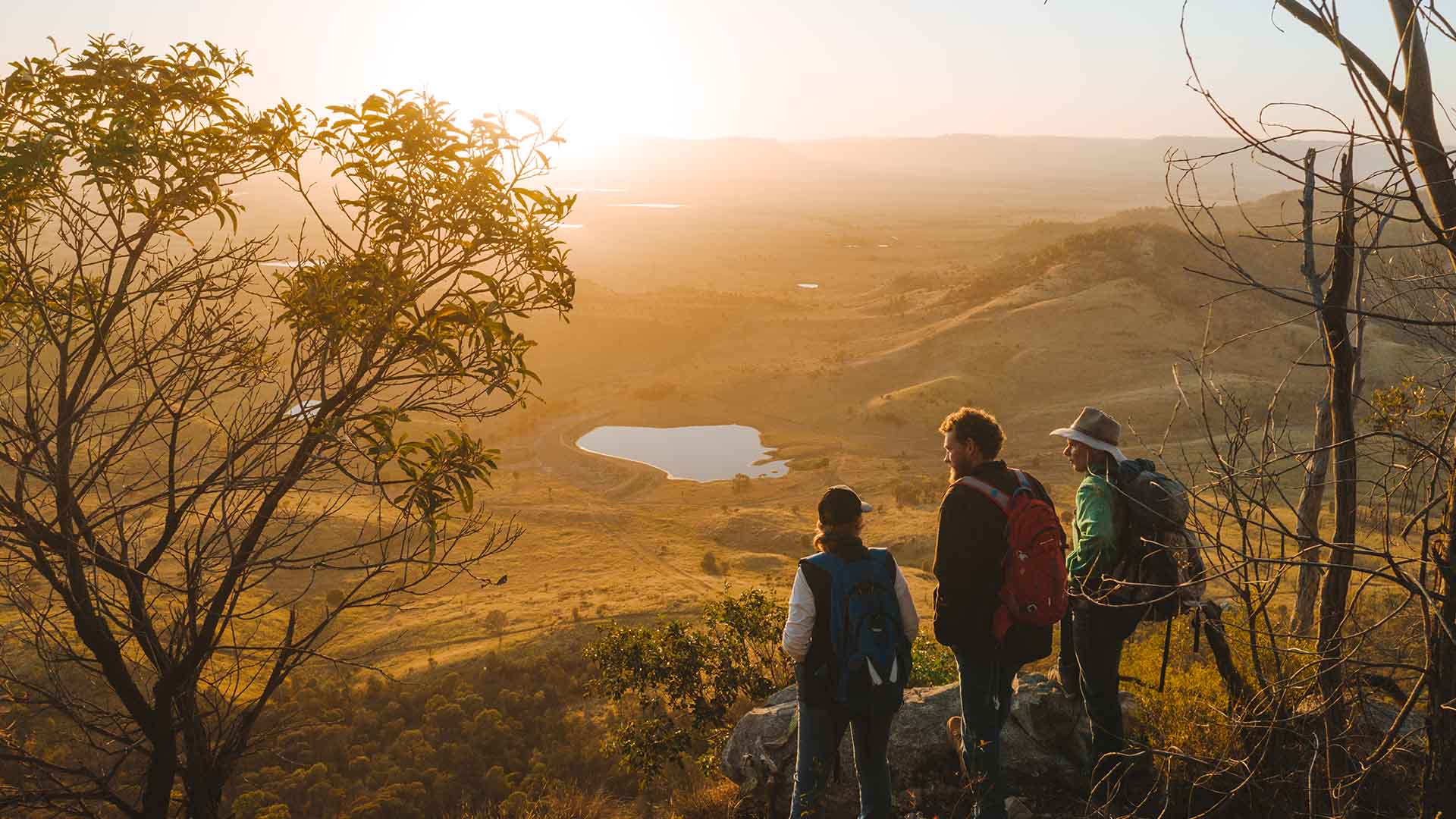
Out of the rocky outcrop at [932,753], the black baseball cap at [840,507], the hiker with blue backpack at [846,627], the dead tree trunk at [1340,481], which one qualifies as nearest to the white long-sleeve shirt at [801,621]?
the hiker with blue backpack at [846,627]

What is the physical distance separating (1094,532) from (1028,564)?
543 mm

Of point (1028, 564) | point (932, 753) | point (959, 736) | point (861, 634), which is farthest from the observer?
point (932, 753)

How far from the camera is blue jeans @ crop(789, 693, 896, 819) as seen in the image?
4070mm

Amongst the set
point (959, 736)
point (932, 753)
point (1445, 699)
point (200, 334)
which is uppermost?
point (200, 334)

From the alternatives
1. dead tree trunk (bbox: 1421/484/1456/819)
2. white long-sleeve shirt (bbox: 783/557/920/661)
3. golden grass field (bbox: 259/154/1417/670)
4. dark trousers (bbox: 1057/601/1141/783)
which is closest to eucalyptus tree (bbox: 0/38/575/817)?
white long-sleeve shirt (bbox: 783/557/920/661)

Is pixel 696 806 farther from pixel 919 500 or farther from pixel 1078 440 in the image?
pixel 919 500

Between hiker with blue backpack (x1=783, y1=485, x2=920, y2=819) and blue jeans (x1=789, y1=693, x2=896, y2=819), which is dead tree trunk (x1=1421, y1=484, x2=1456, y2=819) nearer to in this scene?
hiker with blue backpack (x1=783, y1=485, x2=920, y2=819)

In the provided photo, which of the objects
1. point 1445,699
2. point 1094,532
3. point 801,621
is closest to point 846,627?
point 801,621

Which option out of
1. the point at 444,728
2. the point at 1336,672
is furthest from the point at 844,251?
the point at 1336,672

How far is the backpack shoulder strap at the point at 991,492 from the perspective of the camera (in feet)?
13.3

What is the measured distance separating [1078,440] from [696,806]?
141 inches

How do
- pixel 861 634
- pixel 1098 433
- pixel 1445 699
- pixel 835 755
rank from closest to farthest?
pixel 1445 699, pixel 861 634, pixel 835 755, pixel 1098 433

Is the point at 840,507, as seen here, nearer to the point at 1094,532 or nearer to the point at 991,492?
the point at 991,492

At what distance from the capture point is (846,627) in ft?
12.9
